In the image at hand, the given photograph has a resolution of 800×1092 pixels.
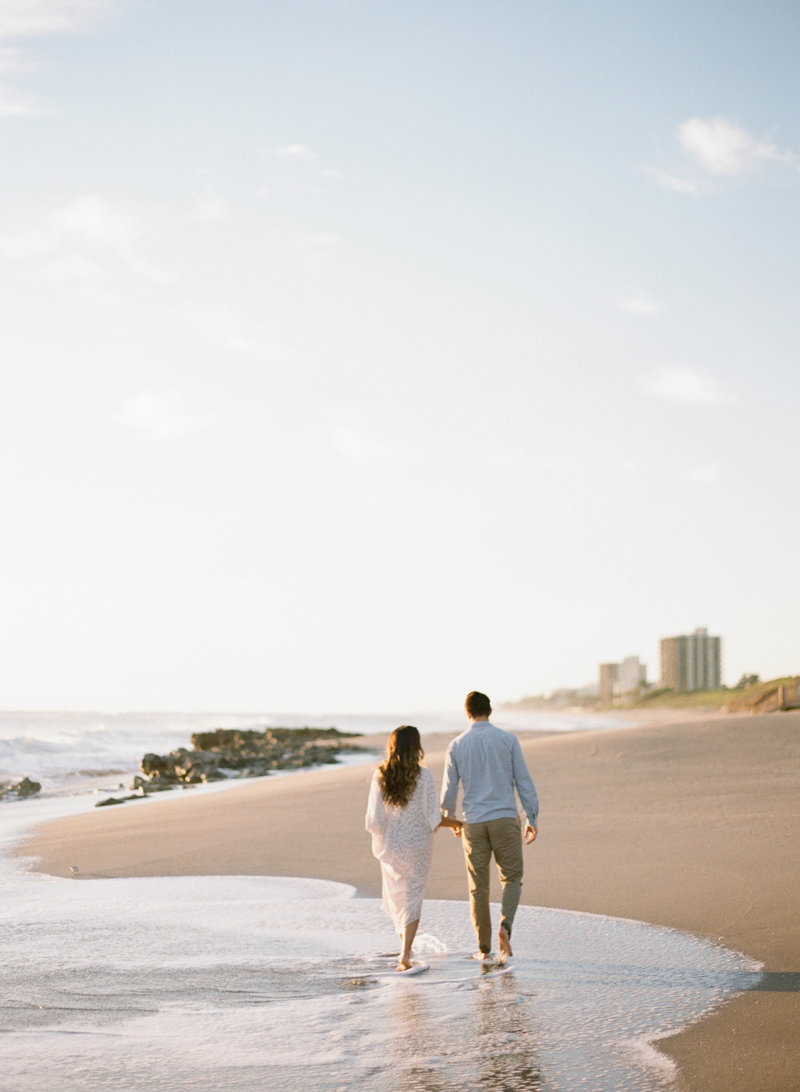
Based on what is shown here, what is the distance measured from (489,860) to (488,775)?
1.98 feet

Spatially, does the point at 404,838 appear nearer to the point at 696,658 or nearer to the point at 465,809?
the point at 465,809

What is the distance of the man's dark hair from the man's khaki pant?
2.58ft

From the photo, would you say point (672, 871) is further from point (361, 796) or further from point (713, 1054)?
point (361, 796)

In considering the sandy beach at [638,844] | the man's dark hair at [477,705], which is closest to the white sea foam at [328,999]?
the sandy beach at [638,844]

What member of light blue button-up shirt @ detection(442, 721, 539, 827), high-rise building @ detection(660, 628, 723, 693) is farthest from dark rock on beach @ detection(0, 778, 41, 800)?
high-rise building @ detection(660, 628, 723, 693)

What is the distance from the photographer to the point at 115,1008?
6.20 meters

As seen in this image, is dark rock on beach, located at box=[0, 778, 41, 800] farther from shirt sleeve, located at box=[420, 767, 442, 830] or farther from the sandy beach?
shirt sleeve, located at box=[420, 767, 442, 830]

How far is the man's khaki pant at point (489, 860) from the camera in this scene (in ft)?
24.7

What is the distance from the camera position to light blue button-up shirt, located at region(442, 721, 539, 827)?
25.5ft

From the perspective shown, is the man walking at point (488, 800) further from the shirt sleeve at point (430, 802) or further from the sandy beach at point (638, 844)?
the sandy beach at point (638, 844)

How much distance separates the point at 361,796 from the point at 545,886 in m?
6.34

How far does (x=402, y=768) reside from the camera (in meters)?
7.87

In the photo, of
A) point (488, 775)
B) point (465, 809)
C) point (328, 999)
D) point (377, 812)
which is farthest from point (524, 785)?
point (328, 999)

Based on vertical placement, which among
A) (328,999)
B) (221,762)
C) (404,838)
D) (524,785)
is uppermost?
(524,785)
